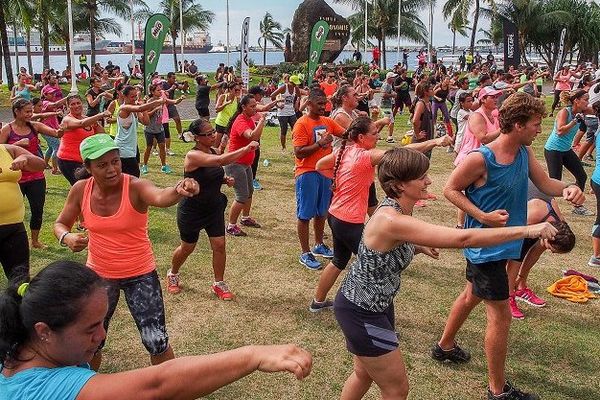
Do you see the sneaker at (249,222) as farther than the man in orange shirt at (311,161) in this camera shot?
Yes

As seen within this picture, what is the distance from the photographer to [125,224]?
368 centimetres

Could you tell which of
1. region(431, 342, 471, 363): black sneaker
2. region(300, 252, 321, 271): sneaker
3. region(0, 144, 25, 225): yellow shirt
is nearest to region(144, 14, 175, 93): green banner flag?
region(300, 252, 321, 271): sneaker

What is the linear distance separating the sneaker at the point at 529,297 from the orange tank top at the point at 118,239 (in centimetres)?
374

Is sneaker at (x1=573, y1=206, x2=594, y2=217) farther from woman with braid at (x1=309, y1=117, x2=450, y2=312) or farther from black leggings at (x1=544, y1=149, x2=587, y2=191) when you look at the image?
woman with braid at (x1=309, y1=117, x2=450, y2=312)

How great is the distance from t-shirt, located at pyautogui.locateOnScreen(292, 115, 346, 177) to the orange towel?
2.82 metres

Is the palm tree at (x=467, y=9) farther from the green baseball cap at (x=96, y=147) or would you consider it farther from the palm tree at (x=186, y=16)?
the green baseball cap at (x=96, y=147)

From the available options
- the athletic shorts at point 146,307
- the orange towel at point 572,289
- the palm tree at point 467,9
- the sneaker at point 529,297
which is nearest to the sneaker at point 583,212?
the orange towel at point 572,289

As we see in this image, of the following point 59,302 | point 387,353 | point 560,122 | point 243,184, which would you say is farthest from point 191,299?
point 560,122

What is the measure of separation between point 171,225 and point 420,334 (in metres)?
4.54

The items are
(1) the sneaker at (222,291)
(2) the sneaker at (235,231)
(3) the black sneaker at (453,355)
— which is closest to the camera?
(3) the black sneaker at (453,355)

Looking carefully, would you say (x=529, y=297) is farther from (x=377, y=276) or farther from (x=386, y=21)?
(x=386, y=21)

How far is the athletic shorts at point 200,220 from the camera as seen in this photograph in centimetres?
554

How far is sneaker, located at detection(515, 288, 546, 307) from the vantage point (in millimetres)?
5574

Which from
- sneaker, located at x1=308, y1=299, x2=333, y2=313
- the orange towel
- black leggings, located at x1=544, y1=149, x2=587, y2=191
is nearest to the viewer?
sneaker, located at x1=308, y1=299, x2=333, y2=313
